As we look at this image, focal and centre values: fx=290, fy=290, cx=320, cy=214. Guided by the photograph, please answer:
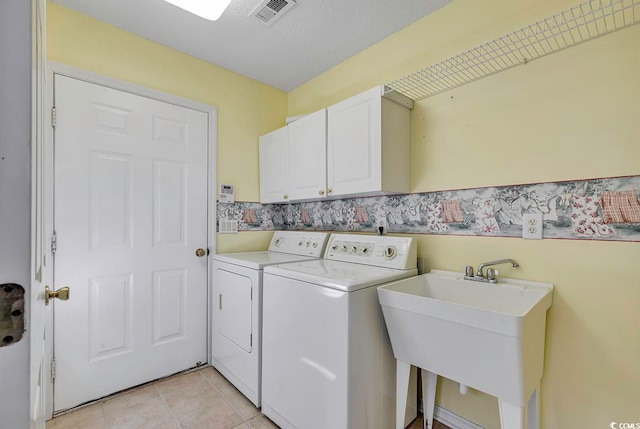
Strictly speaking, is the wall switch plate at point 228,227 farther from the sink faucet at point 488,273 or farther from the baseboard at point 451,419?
the baseboard at point 451,419

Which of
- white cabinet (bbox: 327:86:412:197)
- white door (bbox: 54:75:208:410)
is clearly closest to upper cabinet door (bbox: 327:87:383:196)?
white cabinet (bbox: 327:86:412:197)

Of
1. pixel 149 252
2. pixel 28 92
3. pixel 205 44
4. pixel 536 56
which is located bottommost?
pixel 149 252

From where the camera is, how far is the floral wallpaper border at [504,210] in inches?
48.8

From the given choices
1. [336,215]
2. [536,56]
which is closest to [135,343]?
[336,215]

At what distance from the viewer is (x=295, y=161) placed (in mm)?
2361

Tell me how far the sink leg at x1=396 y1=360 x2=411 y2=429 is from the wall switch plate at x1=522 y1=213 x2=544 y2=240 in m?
0.89

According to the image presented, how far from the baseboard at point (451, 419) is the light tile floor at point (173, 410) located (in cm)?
5

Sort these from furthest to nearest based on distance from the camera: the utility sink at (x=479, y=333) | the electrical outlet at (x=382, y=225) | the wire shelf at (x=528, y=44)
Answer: the electrical outlet at (x=382, y=225) → the wire shelf at (x=528, y=44) → the utility sink at (x=479, y=333)

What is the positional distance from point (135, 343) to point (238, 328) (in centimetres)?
75

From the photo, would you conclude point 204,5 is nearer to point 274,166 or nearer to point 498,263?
point 274,166

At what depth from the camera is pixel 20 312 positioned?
460 mm

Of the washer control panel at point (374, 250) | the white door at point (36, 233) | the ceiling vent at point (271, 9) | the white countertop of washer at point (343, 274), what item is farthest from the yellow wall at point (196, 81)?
the white door at point (36, 233)

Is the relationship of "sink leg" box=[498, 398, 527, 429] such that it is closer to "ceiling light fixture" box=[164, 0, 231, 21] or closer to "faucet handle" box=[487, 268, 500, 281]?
"faucet handle" box=[487, 268, 500, 281]

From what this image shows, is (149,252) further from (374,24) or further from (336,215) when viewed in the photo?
(374,24)
